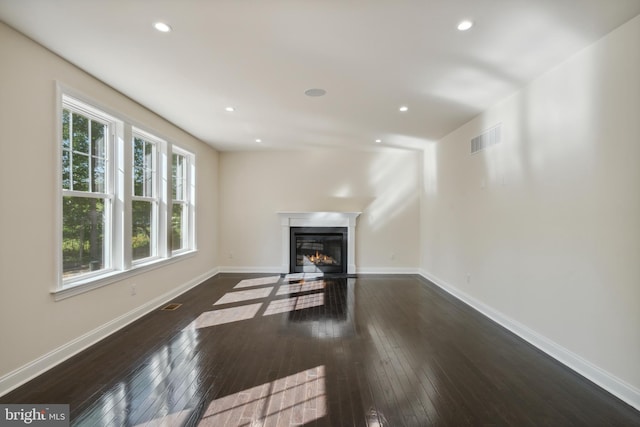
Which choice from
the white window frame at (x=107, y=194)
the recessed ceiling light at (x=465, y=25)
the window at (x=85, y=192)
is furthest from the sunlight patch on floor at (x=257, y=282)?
the recessed ceiling light at (x=465, y=25)

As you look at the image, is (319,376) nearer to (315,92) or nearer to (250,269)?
(315,92)

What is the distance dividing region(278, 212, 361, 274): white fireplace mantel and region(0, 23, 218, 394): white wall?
11.7 feet

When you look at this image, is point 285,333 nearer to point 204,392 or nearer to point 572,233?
point 204,392

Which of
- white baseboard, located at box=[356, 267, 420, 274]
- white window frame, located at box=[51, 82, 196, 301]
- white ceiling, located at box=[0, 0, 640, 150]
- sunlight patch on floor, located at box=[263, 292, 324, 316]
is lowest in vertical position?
sunlight patch on floor, located at box=[263, 292, 324, 316]

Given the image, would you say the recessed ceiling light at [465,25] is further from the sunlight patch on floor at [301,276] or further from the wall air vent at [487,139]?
the sunlight patch on floor at [301,276]

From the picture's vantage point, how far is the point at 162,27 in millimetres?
2195

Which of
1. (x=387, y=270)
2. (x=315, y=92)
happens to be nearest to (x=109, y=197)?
(x=315, y=92)

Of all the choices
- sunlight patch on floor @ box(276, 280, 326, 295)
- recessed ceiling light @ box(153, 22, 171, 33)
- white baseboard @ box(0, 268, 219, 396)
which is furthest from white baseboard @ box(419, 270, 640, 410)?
white baseboard @ box(0, 268, 219, 396)

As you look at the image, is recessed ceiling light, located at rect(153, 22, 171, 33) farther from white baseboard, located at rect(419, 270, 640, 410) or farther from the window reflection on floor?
white baseboard, located at rect(419, 270, 640, 410)

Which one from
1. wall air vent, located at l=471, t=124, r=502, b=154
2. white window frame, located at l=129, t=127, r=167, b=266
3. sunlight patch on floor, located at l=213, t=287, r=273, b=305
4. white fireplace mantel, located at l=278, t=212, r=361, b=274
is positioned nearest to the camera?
wall air vent, located at l=471, t=124, r=502, b=154

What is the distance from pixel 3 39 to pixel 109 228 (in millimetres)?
1833

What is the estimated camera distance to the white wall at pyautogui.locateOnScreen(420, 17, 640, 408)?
217cm

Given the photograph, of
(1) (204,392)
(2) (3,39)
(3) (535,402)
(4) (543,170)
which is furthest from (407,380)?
(2) (3,39)

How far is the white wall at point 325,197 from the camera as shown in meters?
6.46
